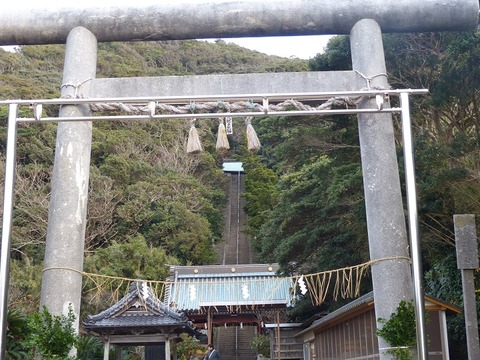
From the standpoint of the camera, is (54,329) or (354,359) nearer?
(54,329)

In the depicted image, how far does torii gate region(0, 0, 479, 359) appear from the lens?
7.15 m

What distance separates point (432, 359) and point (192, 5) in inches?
266

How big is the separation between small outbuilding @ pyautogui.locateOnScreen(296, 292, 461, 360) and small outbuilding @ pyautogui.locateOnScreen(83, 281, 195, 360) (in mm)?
3592

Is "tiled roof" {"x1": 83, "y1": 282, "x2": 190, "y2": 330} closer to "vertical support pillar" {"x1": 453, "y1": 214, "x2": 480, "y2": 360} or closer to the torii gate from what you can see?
the torii gate

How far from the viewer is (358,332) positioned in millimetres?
12477

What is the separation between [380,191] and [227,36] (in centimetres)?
277

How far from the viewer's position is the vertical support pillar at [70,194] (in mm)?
6867

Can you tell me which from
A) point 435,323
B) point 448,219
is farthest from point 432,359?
point 448,219

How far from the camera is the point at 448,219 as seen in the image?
12.0 m

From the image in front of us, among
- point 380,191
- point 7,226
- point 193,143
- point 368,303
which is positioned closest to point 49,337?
point 7,226

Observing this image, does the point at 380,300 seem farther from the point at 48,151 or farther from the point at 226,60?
the point at 226,60

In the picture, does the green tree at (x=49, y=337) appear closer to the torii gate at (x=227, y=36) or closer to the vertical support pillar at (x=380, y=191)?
the torii gate at (x=227, y=36)

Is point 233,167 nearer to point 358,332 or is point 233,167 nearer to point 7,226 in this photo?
point 358,332

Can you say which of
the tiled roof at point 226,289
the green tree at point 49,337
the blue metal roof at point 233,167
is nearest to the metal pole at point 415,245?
the green tree at point 49,337
